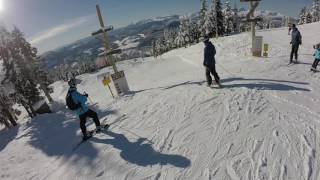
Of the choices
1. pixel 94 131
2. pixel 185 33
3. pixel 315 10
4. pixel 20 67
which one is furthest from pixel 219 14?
pixel 94 131

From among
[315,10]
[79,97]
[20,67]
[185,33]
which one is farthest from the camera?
[185,33]

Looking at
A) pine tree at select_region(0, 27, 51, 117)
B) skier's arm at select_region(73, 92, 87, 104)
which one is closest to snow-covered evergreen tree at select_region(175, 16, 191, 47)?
pine tree at select_region(0, 27, 51, 117)

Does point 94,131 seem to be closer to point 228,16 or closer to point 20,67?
point 20,67

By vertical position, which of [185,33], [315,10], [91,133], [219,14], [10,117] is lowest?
[185,33]

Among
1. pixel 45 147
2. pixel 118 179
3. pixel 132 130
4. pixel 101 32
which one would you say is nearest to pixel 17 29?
pixel 101 32

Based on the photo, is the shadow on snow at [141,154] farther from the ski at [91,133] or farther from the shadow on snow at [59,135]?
the shadow on snow at [59,135]

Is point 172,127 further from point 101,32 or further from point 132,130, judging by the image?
point 101,32

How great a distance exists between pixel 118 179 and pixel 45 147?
18.9 feet

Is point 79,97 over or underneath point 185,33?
over

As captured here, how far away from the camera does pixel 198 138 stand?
768cm

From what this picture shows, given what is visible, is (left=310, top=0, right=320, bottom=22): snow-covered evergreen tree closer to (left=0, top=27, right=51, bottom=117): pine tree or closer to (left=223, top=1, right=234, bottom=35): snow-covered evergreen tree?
(left=223, top=1, right=234, bottom=35): snow-covered evergreen tree

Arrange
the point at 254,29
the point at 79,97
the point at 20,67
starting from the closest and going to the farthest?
1. the point at 79,97
2. the point at 254,29
3. the point at 20,67

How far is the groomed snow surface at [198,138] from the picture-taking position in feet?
20.6

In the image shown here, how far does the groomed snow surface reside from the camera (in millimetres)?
6293
